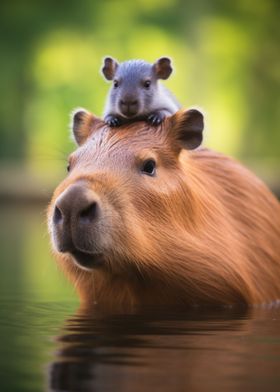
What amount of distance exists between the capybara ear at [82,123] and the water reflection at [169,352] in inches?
36.0

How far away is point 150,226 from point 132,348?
1.14 m

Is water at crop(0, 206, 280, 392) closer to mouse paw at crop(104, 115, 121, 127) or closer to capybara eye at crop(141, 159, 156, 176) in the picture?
capybara eye at crop(141, 159, 156, 176)

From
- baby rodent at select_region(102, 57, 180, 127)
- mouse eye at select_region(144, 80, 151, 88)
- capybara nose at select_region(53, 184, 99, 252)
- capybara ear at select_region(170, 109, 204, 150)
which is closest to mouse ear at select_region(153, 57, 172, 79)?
baby rodent at select_region(102, 57, 180, 127)

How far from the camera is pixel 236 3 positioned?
2695 cm

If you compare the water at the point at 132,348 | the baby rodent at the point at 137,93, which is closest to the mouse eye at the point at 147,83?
the baby rodent at the point at 137,93

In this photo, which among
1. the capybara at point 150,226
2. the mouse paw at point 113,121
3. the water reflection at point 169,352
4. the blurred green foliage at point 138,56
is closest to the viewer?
the water reflection at point 169,352

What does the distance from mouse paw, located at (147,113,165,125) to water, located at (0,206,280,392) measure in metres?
0.87

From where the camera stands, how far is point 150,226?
5266 millimetres

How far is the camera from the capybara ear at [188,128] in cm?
555

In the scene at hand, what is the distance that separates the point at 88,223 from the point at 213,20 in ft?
71.3

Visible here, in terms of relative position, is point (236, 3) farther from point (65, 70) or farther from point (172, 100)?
point (172, 100)

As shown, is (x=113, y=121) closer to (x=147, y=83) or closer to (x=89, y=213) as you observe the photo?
(x=147, y=83)

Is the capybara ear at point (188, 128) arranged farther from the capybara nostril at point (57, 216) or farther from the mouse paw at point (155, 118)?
the capybara nostril at point (57, 216)

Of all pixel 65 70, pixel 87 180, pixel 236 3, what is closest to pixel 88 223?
pixel 87 180
